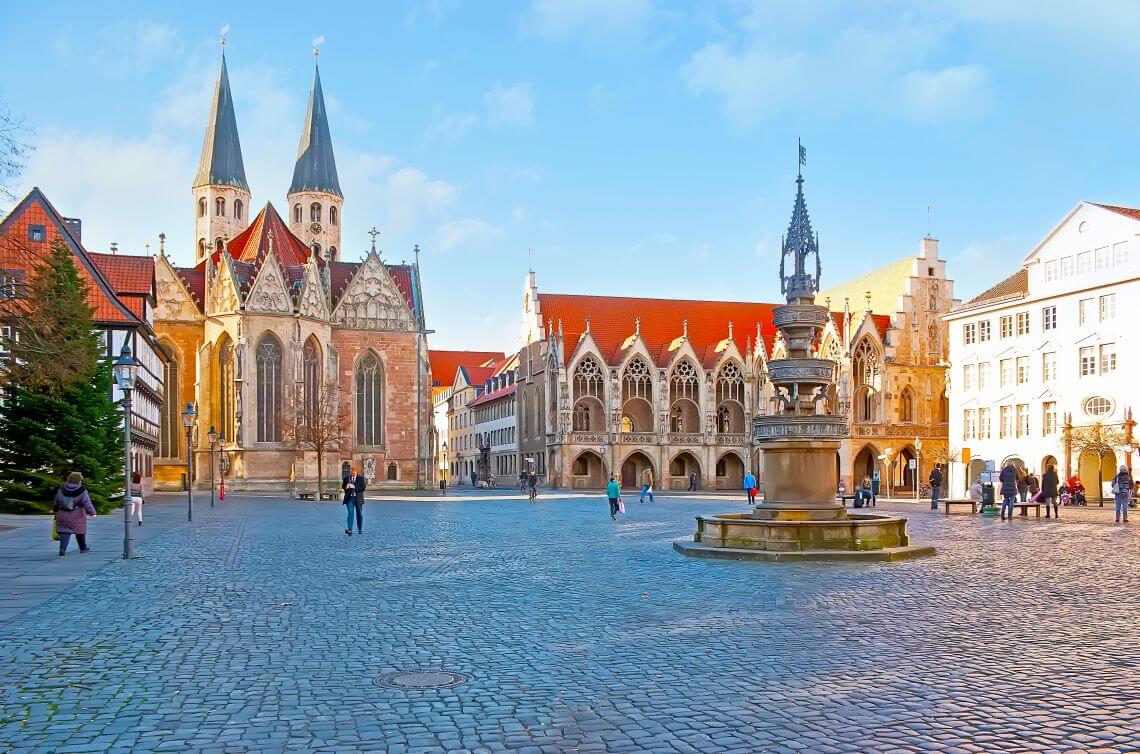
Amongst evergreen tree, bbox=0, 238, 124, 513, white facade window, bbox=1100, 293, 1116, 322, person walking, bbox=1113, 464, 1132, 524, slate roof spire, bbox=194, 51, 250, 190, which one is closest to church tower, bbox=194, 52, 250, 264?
slate roof spire, bbox=194, 51, 250, 190

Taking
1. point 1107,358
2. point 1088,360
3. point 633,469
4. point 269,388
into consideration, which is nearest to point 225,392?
point 269,388

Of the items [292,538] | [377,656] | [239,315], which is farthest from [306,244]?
[377,656]

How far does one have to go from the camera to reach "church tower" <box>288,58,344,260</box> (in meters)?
82.8

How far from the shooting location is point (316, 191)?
82688 mm

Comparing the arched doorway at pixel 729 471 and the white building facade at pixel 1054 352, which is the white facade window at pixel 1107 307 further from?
the arched doorway at pixel 729 471

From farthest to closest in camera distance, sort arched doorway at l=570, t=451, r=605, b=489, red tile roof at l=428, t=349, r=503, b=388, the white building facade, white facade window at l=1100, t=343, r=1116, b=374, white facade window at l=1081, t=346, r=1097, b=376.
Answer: red tile roof at l=428, t=349, r=503, b=388 < arched doorway at l=570, t=451, r=605, b=489 < white facade window at l=1081, t=346, r=1097, b=376 < white facade window at l=1100, t=343, r=1116, b=374 < the white building facade

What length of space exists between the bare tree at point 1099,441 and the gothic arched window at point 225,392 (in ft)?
148

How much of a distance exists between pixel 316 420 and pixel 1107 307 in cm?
4100

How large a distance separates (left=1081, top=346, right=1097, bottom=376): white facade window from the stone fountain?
3442cm

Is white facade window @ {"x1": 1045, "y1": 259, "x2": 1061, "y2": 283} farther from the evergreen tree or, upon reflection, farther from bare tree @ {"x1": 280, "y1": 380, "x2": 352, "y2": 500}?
the evergreen tree

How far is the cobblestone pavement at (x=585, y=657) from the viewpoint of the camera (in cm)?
646

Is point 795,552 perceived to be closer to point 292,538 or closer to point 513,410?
point 292,538

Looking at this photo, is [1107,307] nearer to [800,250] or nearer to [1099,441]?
[1099,441]

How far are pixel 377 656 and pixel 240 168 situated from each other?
261 ft
